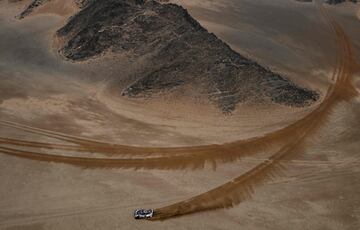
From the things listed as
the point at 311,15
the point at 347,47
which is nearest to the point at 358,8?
the point at 311,15

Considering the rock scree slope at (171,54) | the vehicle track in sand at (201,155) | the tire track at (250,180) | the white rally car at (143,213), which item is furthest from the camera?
the rock scree slope at (171,54)

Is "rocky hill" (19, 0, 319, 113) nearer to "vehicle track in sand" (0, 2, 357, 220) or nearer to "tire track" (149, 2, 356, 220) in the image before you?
"tire track" (149, 2, 356, 220)

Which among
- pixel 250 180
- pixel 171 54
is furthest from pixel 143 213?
pixel 171 54

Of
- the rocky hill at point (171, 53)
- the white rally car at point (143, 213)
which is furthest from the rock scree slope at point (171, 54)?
the white rally car at point (143, 213)

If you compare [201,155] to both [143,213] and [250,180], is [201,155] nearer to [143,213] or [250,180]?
[250,180]

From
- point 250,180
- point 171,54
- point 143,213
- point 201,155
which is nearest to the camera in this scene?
point 143,213

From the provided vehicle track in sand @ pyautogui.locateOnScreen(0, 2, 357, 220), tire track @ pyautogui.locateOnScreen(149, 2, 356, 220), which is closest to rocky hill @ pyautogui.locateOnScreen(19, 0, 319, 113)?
tire track @ pyautogui.locateOnScreen(149, 2, 356, 220)

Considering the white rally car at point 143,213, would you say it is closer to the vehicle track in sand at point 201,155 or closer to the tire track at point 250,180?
the tire track at point 250,180

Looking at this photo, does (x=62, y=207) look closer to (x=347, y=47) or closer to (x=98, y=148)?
(x=98, y=148)
